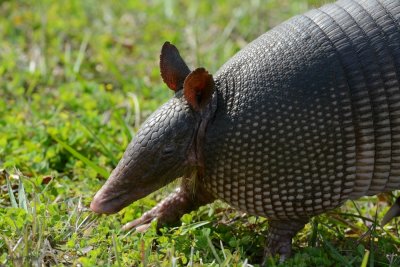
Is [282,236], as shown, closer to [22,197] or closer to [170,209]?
[170,209]

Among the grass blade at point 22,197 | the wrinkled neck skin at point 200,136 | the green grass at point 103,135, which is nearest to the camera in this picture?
the wrinkled neck skin at point 200,136

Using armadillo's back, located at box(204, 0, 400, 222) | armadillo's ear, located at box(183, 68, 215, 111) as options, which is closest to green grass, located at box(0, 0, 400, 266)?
armadillo's back, located at box(204, 0, 400, 222)

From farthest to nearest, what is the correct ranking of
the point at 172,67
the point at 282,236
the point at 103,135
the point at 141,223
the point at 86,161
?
the point at 103,135 < the point at 86,161 < the point at 141,223 < the point at 282,236 < the point at 172,67

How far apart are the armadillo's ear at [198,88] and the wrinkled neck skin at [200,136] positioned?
0.14 feet

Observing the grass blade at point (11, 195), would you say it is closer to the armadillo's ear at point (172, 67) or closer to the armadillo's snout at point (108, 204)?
the armadillo's snout at point (108, 204)

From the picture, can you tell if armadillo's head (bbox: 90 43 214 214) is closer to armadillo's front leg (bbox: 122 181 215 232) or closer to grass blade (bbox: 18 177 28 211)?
armadillo's front leg (bbox: 122 181 215 232)

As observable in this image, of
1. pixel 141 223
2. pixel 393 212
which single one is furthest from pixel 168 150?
pixel 393 212

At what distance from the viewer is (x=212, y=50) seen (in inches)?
350

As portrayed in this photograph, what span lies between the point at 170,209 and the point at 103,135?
1495 mm

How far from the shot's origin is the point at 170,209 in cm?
556

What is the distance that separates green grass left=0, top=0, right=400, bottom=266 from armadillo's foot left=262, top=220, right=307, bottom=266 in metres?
0.13

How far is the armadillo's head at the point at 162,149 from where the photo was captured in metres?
4.87

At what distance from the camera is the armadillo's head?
4871mm

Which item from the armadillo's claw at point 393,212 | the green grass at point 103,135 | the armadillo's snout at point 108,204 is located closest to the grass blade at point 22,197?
the green grass at point 103,135
